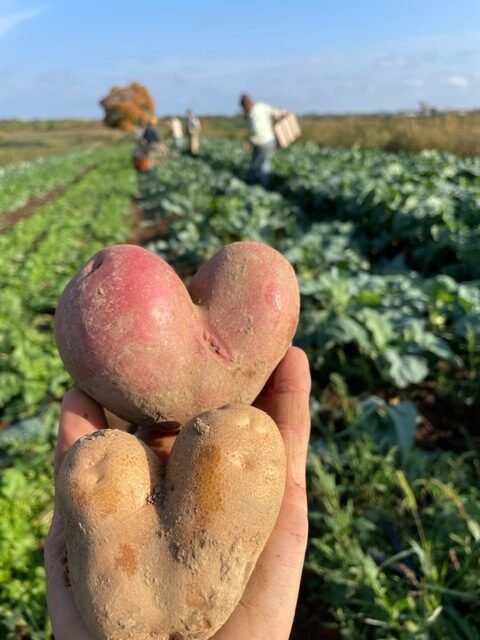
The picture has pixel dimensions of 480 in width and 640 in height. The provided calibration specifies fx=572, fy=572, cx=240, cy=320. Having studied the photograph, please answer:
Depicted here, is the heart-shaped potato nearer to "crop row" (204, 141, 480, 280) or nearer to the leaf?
the leaf

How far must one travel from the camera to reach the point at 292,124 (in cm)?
1206

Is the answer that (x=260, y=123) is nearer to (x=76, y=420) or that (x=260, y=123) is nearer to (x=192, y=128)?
(x=76, y=420)

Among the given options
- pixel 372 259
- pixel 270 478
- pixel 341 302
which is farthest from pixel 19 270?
pixel 270 478

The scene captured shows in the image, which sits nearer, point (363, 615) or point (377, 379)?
point (363, 615)

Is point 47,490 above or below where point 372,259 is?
above

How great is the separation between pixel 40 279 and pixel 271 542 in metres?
6.08

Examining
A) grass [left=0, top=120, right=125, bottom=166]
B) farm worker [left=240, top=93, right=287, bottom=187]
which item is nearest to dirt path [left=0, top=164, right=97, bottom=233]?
farm worker [left=240, top=93, right=287, bottom=187]

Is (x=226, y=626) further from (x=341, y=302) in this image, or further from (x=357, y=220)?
(x=357, y=220)

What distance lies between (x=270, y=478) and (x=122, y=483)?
33 centimetres

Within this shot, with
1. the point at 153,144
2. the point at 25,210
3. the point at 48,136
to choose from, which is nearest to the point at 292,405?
the point at 25,210

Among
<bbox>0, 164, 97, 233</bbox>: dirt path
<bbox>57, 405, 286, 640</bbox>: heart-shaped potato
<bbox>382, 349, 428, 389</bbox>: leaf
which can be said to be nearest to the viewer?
<bbox>57, 405, 286, 640</bbox>: heart-shaped potato

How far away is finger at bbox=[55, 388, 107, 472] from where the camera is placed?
5.38ft

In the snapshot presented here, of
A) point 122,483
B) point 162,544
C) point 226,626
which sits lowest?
point 226,626

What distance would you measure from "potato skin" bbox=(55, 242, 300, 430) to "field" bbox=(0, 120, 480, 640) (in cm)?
87
